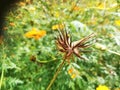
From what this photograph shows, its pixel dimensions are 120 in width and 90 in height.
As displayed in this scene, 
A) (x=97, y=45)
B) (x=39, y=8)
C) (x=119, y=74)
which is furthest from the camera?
(x=39, y=8)

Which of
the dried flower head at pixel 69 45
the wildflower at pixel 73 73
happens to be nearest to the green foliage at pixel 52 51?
the wildflower at pixel 73 73

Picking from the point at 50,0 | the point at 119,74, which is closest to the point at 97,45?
the point at 119,74

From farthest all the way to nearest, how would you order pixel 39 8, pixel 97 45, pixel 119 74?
1. pixel 39 8
2. pixel 119 74
3. pixel 97 45

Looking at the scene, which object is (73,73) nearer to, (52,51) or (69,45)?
(52,51)

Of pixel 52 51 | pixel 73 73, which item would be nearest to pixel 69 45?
pixel 73 73

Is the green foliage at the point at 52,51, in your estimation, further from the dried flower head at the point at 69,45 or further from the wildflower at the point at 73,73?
the dried flower head at the point at 69,45

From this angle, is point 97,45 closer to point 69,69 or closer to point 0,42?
point 69,69

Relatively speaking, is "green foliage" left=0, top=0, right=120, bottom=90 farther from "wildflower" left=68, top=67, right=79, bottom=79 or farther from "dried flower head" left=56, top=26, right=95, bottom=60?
"dried flower head" left=56, top=26, right=95, bottom=60

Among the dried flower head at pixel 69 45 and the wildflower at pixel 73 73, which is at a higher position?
the dried flower head at pixel 69 45
